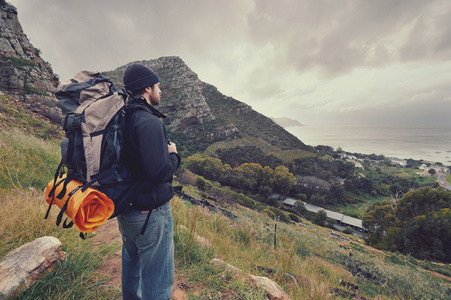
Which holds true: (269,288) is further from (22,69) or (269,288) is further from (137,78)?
(22,69)

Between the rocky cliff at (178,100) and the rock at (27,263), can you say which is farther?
the rocky cliff at (178,100)

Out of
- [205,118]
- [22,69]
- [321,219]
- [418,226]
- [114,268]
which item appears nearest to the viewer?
[114,268]

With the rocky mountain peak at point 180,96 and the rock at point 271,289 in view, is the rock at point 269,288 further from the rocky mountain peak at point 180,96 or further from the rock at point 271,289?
the rocky mountain peak at point 180,96

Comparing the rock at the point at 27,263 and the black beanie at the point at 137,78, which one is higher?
the black beanie at the point at 137,78

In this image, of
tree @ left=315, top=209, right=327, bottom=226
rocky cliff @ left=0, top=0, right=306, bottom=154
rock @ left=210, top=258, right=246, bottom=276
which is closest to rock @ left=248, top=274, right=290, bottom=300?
rock @ left=210, top=258, right=246, bottom=276

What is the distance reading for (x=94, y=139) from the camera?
1.11 metres

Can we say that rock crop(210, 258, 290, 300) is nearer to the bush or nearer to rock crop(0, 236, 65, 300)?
rock crop(0, 236, 65, 300)

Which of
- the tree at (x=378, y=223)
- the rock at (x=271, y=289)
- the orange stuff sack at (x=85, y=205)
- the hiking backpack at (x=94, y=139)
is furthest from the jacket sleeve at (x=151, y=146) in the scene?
the tree at (x=378, y=223)

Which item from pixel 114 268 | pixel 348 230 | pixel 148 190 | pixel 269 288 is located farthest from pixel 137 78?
pixel 348 230

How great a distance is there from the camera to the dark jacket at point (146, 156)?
48.1 inches

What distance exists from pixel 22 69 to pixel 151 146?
76.8 feet

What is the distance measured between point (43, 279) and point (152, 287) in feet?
3.37

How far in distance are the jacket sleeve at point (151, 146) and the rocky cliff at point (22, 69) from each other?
16172 millimetres

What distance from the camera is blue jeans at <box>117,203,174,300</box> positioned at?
134 centimetres
